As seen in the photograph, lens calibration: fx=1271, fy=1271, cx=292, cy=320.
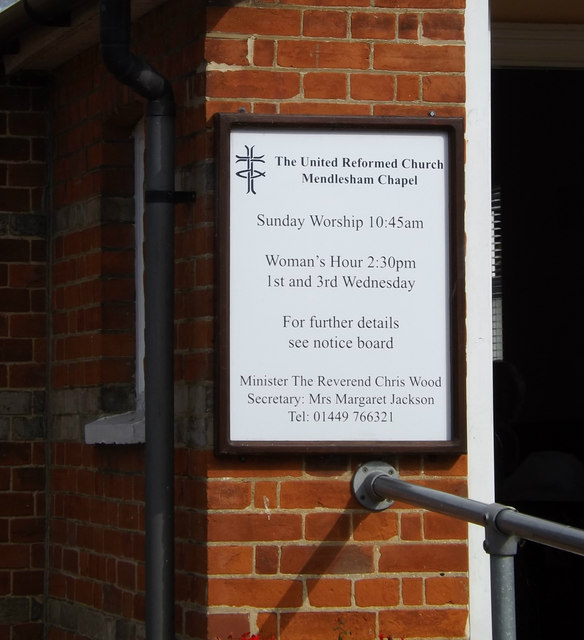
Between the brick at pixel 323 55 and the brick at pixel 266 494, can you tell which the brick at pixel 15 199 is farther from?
the brick at pixel 266 494

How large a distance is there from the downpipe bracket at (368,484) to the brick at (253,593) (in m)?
0.34

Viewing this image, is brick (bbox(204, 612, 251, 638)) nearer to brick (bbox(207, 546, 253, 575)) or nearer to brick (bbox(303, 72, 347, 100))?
brick (bbox(207, 546, 253, 575))

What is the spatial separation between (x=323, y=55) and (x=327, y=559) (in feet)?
5.09

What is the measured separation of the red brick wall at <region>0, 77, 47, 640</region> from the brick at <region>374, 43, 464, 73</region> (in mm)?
1652

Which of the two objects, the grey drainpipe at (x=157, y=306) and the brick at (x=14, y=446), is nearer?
the grey drainpipe at (x=157, y=306)

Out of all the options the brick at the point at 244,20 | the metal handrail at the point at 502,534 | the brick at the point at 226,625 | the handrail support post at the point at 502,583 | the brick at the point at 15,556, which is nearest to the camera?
the metal handrail at the point at 502,534

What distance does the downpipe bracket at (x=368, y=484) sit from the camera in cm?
386

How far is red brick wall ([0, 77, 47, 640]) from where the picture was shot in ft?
16.1

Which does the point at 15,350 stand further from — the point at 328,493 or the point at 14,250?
the point at 328,493

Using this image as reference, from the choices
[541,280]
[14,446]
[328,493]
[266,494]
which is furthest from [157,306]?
[541,280]

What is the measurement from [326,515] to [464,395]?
1.84ft

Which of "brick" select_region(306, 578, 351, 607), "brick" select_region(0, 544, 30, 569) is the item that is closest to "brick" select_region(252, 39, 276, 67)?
"brick" select_region(306, 578, 351, 607)

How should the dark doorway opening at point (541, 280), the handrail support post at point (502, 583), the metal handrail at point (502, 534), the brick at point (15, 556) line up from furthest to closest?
the dark doorway opening at point (541, 280) < the brick at point (15, 556) < the handrail support post at point (502, 583) < the metal handrail at point (502, 534)

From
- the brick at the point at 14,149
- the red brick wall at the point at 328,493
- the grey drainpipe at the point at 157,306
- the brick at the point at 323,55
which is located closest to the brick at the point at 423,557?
the red brick wall at the point at 328,493
